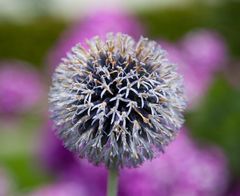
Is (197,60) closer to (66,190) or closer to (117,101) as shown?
(66,190)

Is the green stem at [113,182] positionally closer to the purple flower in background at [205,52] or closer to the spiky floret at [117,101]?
the spiky floret at [117,101]

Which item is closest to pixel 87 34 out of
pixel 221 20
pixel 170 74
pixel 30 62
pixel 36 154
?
pixel 36 154

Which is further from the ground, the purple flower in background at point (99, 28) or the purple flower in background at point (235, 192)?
the purple flower in background at point (99, 28)

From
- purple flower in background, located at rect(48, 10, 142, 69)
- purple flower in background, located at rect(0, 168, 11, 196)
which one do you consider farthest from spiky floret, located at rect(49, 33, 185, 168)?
purple flower in background, located at rect(0, 168, 11, 196)

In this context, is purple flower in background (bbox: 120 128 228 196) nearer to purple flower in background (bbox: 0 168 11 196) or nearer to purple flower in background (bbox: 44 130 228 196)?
purple flower in background (bbox: 44 130 228 196)

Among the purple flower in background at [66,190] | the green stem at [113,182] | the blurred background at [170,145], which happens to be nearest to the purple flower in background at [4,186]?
the blurred background at [170,145]

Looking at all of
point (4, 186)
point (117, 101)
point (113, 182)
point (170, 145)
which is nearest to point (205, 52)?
point (4, 186)

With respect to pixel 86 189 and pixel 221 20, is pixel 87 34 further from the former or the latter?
pixel 221 20
